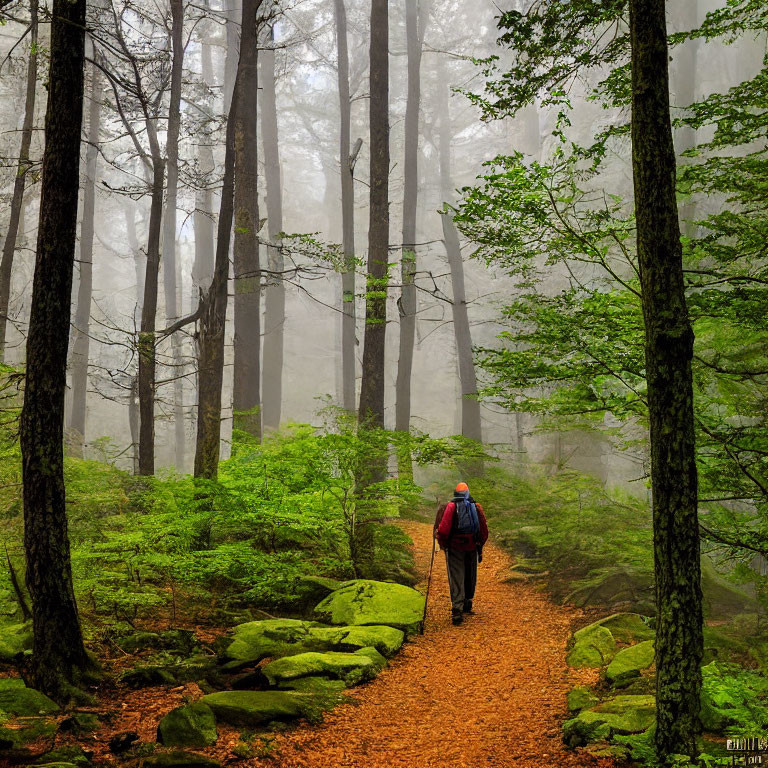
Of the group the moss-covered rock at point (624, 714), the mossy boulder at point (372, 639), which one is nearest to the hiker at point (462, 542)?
the mossy boulder at point (372, 639)

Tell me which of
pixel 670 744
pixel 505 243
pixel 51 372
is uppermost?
pixel 505 243

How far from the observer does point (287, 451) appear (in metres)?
8.29

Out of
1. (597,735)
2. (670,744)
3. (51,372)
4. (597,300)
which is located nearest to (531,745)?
(597,735)

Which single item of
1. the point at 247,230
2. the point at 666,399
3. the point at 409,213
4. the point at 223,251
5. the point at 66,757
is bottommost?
the point at 66,757

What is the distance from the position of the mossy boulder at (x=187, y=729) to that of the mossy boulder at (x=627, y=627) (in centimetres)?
442

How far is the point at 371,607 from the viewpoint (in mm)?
7449

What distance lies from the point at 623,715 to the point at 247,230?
913 centimetres

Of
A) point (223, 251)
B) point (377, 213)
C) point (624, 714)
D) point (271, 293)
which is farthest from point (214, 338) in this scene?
point (271, 293)

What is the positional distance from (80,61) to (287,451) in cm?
505

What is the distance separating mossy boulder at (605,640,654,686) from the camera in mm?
5303

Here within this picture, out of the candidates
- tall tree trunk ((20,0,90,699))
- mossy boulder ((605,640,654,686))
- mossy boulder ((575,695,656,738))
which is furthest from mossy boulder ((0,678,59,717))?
mossy boulder ((605,640,654,686))

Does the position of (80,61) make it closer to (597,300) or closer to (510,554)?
(597,300)

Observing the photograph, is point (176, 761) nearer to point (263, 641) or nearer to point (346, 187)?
point (263, 641)

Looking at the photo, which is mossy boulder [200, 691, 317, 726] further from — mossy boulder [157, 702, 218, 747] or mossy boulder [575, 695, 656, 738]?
mossy boulder [575, 695, 656, 738]
